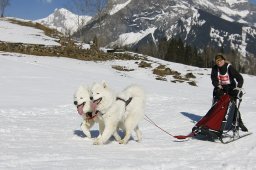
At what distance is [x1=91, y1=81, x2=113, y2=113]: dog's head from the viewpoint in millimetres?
6859

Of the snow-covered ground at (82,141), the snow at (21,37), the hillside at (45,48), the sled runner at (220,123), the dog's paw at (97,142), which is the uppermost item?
the snow at (21,37)

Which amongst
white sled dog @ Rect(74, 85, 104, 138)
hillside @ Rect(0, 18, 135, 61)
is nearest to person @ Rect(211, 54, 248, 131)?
white sled dog @ Rect(74, 85, 104, 138)

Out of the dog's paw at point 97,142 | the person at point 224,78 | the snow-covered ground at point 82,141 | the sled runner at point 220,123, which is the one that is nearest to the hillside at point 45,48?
the snow-covered ground at point 82,141

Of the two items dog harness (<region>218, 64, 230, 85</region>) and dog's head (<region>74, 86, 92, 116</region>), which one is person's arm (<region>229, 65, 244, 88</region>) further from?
dog's head (<region>74, 86, 92, 116</region>)

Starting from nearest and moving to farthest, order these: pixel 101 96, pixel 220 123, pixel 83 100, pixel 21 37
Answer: pixel 101 96
pixel 83 100
pixel 220 123
pixel 21 37

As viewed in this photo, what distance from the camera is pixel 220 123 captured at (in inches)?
317

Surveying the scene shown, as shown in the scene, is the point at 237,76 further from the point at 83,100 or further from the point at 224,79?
the point at 83,100

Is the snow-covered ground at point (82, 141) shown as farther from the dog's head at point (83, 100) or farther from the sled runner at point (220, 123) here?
the dog's head at point (83, 100)

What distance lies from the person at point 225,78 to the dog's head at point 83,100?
10.1 feet

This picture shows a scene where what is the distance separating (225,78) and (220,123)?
Result: 131 cm

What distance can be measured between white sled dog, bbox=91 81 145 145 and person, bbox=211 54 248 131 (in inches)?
84.1

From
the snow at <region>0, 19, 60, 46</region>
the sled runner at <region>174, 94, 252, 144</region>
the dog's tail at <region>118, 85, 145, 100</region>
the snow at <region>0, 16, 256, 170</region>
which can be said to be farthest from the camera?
the snow at <region>0, 19, 60, 46</region>

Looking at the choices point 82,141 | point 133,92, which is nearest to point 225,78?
point 133,92

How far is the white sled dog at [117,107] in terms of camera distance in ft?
22.8
